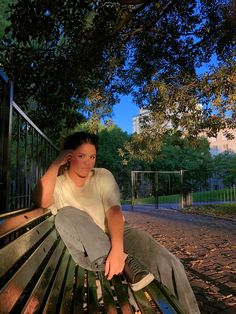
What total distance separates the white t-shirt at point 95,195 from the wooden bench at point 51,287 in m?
0.42

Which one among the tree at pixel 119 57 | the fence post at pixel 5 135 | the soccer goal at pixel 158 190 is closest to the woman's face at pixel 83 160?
the fence post at pixel 5 135

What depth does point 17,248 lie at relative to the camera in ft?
6.57

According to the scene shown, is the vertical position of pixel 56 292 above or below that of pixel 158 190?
below

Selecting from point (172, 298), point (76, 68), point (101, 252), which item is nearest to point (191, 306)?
point (172, 298)

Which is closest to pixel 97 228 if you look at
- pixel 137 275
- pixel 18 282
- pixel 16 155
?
pixel 137 275

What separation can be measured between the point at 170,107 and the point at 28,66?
12.5ft

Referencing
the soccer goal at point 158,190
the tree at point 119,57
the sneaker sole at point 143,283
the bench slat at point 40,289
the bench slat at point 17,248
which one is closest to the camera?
the bench slat at point 17,248

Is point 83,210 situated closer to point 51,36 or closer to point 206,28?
point 51,36

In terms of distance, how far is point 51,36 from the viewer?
6.50 metres

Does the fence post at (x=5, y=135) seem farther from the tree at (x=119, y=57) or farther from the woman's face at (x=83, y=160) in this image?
the tree at (x=119, y=57)

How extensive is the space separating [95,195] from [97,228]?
375 millimetres

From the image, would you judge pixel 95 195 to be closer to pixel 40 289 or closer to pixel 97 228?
pixel 97 228

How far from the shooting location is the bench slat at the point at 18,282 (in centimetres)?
151

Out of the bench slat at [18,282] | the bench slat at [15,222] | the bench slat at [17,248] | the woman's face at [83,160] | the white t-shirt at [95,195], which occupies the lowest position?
the bench slat at [18,282]
